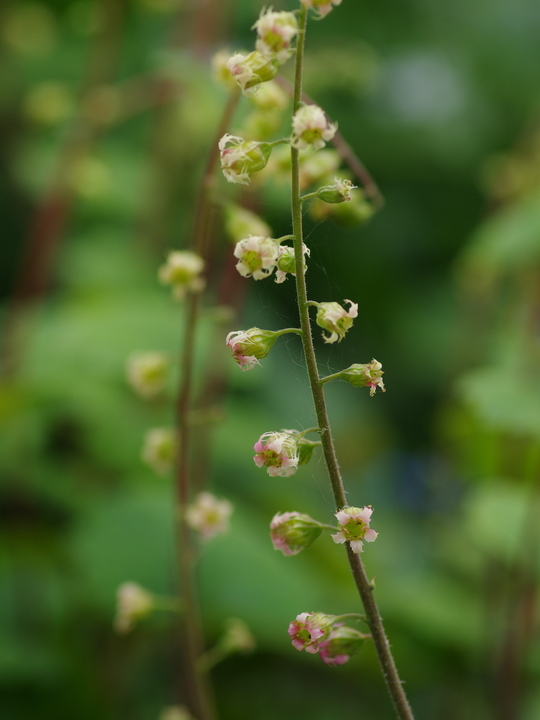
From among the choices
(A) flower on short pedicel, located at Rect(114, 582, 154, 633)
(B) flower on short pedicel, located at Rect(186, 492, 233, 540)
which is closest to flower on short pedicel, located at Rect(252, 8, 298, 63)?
(B) flower on short pedicel, located at Rect(186, 492, 233, 540)

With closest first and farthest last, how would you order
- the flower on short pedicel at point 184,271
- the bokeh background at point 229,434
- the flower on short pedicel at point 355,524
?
the flower on short pedicel at point 355,524
the flower on short pedicel at point 184,271
the bokeh background at point 229,434

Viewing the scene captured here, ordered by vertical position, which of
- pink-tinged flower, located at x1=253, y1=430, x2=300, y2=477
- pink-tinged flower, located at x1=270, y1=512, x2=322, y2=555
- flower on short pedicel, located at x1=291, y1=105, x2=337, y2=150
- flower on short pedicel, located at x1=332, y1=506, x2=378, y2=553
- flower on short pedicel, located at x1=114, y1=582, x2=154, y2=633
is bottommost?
flower on short pedicel, located at x1=332, y1=506, x2=378, y2=553

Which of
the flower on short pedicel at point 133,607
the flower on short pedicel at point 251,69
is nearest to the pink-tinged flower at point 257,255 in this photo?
the flower on short pedicel at point 251,69

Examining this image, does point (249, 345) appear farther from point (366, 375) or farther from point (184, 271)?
point (184, 271)

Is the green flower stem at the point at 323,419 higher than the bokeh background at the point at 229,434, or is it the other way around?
the bokeh background at the point at 229,434

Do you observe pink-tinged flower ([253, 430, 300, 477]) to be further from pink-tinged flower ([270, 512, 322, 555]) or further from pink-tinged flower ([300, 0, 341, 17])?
pink-tinged flower ([300, 0, 341, 17])

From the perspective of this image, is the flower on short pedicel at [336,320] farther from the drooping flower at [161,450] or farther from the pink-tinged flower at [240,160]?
the drooping flower at [161,450]
